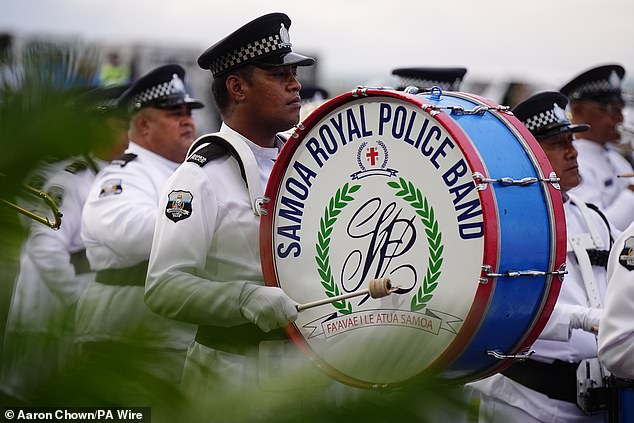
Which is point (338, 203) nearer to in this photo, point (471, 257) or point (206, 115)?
point (471, 257)

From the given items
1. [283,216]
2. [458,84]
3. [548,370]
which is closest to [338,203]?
[283,216]

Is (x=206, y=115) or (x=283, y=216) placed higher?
(x=283, y=216)

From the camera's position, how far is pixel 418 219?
8.54 feet

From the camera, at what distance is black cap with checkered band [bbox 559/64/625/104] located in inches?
267

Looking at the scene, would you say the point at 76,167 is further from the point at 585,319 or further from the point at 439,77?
the point at 439,77

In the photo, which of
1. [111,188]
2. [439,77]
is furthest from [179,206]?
[439,77]

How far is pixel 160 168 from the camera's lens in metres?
4.99

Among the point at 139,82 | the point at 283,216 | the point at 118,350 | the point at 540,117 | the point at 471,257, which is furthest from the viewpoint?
the point at 139,82

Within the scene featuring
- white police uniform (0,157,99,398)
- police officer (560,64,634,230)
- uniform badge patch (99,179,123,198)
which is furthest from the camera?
police officer (560,64,634,230)

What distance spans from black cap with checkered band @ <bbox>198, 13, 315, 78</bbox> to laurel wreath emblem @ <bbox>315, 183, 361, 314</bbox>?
0.56 m

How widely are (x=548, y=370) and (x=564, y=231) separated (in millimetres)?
1289

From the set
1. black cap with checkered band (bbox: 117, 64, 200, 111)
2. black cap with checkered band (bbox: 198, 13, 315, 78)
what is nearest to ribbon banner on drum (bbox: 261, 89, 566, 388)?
black cap with checkered band (bbox: 198, 13, 315, 78)

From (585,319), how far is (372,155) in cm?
125

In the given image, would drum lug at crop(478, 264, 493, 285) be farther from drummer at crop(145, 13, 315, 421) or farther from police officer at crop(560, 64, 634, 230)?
police officer at crop(560, 64, 634, 230)
